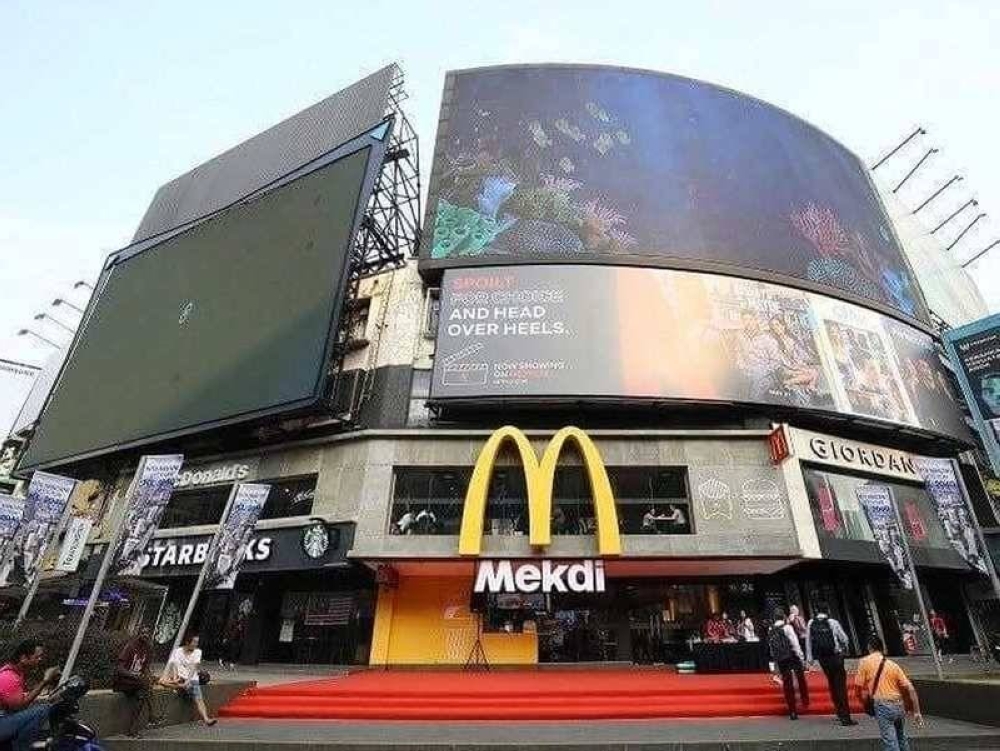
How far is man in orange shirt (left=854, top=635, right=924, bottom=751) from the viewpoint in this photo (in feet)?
23.9

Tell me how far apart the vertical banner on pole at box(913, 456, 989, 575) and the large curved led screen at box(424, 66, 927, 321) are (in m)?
13.5

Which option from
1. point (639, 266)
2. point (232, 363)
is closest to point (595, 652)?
→ point (639, 266)

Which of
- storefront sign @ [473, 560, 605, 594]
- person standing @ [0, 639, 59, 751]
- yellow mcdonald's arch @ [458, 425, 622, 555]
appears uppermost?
yellow mcdonald's arch @ [458, 425, 622, 555]

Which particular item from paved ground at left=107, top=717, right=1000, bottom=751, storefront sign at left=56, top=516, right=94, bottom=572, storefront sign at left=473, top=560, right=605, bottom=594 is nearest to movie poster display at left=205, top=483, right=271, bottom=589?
paved ground at left=107, top=717, right=1000, bottom=751

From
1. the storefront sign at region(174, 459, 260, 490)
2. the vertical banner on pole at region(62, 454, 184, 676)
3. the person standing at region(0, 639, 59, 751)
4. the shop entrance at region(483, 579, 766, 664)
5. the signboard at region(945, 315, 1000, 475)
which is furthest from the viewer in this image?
the signboard at region(945, 315, 1000, 475)

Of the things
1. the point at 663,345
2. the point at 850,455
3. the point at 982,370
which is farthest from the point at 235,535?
the point at 982,370

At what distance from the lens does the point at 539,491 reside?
1920cm

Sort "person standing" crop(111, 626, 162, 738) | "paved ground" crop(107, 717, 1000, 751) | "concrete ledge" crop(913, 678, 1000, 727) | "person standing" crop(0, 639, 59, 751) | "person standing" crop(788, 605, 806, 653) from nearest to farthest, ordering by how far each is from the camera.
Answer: "person standing" crop(0, 639, 59, 751)
"paved ground" crop(107, 717, 1000, 751)
"person standing" crop(111, 626, 162, 738)
"concrete ledge" crop(913, 678, 1000, 727)
"person standing" crop(788, 605, 806, 653)

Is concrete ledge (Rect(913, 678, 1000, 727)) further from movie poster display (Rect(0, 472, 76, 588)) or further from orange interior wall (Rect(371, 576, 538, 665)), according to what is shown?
movie poster display (Rect(0, 472, 76, 588))

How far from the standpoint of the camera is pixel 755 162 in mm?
31797

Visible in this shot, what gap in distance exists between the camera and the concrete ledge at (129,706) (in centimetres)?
940

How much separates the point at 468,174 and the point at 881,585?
87.6 ft

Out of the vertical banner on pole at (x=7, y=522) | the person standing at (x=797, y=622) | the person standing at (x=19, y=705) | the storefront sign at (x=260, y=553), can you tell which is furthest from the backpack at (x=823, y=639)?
the vertical banner on pole at (x=7, y=522)

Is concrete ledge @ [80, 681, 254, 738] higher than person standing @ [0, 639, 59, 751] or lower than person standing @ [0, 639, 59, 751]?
lower
